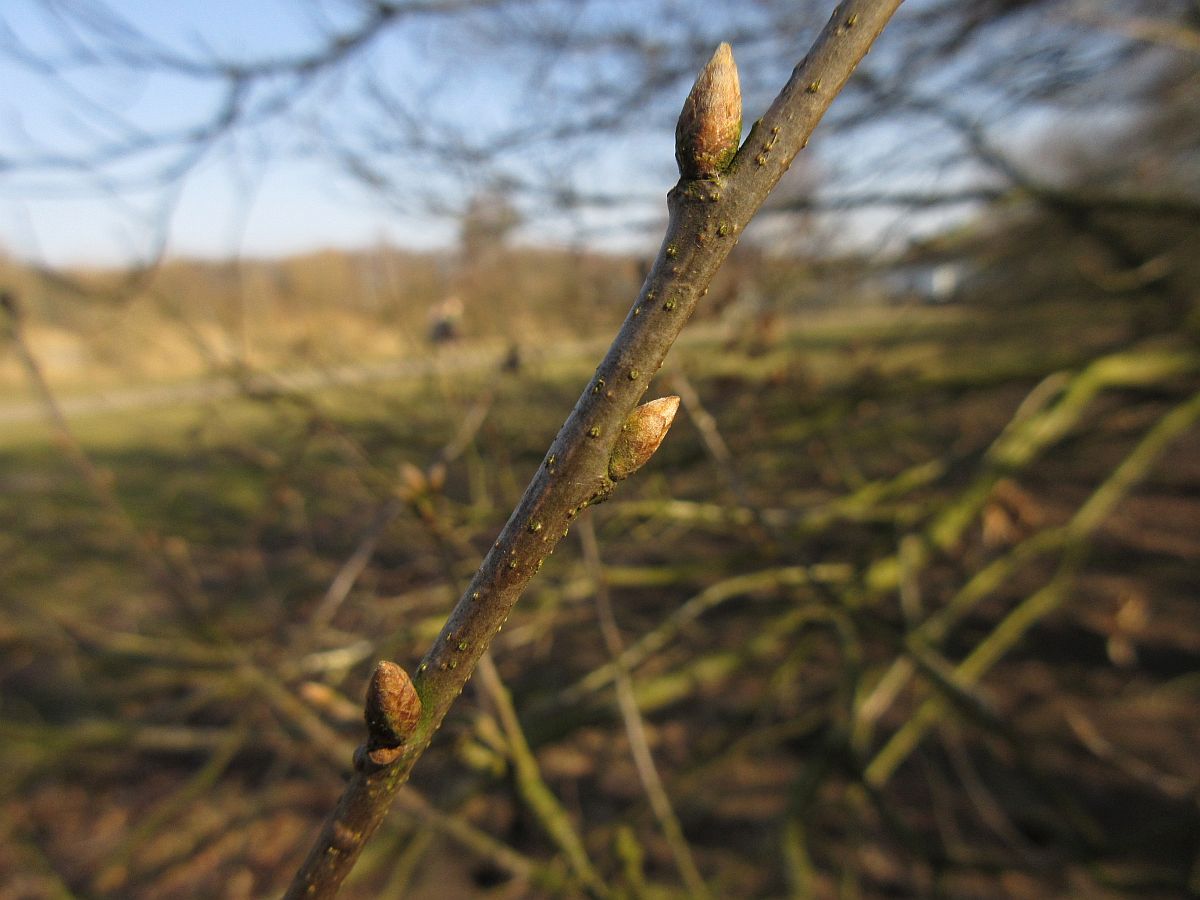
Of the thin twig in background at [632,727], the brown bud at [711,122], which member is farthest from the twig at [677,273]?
the thin twig in background at [632,727]

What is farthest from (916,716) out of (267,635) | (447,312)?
(267,635)

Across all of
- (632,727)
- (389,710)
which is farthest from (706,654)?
(389,710)

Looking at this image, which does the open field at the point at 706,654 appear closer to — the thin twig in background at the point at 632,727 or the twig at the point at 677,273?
the thin twig in background at the point at 632,727

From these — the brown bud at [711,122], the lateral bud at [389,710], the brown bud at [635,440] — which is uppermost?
the brown bud at [711,122]

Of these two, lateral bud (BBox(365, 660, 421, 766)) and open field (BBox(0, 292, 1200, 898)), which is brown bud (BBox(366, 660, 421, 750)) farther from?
open field (BBox(0, 292, 1200, 898))

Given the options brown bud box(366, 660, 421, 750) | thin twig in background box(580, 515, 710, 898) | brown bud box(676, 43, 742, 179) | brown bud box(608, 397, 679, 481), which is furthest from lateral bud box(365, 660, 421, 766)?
thin twig in background box(580, 515, 710, 898)

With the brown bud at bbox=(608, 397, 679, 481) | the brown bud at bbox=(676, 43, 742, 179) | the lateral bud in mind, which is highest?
the brown bud at bbox=(676, 43, 742, 179)

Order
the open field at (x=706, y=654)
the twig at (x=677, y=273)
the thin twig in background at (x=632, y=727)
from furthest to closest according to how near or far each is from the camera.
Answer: the open field at (x=706, y=654)
the thin twig in background at (x=632, y=727)
the twig at (x=677, y=273)

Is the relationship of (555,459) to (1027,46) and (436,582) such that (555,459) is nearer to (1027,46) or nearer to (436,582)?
(436,582)
